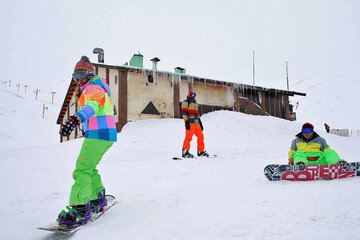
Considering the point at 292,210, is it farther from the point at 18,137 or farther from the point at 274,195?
the point at 18,137

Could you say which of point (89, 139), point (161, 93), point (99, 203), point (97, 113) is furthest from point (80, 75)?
point (161, 93)

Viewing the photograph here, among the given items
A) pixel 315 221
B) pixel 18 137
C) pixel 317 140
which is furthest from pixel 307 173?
pixel 18 137

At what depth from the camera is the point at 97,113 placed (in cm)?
290

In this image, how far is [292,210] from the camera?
2.50 metres

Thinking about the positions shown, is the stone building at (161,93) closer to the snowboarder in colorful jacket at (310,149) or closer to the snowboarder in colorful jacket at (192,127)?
the snowboarder in colorful jacket at (192,127)

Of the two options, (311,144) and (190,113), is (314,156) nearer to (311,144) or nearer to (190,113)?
(311,144)

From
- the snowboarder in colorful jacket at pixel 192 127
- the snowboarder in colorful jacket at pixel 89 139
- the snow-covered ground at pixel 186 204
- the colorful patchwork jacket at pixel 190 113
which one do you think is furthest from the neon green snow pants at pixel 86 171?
the colorful patchwork jacket at pixel 190 113

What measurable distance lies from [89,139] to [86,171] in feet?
1.09

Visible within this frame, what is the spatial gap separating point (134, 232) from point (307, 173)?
2.92 meters

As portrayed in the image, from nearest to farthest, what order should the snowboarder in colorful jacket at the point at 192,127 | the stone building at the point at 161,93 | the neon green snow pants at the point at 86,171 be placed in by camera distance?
the neon green snow pants at the point at 86,171
the snowboarder in colorful jacket at the point at 192,127
the stone building at the point at 161,93

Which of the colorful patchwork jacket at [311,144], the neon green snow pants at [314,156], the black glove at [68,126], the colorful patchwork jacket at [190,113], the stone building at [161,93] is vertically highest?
the stone building at [161,93]

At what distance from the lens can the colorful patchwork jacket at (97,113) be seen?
109 inches

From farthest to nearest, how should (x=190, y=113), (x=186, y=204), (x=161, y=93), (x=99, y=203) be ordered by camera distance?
(x=161, y=93), (x=190, y=113), (x=186, y=204), (x=99, y=203)

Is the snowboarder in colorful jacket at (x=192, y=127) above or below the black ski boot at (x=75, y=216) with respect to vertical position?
above
